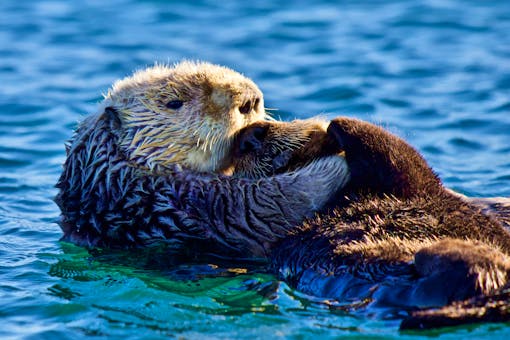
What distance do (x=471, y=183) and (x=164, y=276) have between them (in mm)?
3182

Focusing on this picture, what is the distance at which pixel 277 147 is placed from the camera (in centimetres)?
531

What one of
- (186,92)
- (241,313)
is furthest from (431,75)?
(241,313)

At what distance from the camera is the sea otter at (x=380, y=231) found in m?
4.07

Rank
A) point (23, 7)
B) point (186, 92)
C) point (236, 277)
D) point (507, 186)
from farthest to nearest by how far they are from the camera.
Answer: point (23, 7)
point (507, 186)
point (186, 92)
point (236, 277)

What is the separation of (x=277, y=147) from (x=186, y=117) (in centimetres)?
59

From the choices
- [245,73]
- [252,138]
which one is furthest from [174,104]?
[245,73]

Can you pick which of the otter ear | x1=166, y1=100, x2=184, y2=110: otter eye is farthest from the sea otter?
the otter ear

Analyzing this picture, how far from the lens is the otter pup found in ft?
16.5

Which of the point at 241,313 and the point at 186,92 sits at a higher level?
the point at 186,92

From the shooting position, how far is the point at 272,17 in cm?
1172

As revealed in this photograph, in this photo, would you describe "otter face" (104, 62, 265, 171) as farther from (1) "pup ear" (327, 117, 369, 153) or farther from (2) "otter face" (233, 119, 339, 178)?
(1) "pup ear" (327, 117, 369, 153)

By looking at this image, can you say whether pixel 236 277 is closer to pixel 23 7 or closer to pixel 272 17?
pixel 272 17

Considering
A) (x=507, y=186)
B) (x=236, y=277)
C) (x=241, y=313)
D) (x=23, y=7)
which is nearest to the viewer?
(x=241, y=313)

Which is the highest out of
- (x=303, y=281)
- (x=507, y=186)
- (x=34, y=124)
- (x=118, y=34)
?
(x=118, y=34)
